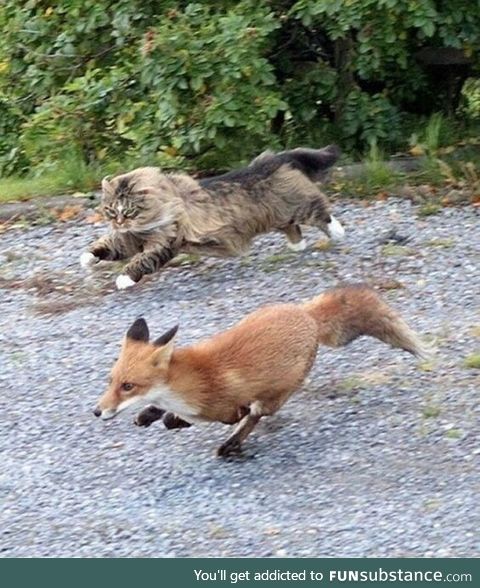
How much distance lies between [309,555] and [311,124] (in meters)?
7.04

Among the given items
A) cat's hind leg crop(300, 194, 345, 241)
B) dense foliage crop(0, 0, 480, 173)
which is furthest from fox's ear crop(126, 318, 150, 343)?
dense foliage crop(0, 0, 480, 173)

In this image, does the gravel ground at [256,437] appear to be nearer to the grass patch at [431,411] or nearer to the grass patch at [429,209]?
the grass patch at [431,411]

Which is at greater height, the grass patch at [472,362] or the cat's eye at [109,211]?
the cat's eye at [109,211]

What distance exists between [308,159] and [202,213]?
38.3 inches

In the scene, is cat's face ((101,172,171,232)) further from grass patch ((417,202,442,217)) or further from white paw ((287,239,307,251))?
grass patch ((417,202,442,217))

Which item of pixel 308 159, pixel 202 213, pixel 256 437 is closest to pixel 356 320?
pixel 256 437

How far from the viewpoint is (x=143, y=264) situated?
9.23 m

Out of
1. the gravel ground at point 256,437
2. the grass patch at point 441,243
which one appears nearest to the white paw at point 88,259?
the gravel ground at point 256,437

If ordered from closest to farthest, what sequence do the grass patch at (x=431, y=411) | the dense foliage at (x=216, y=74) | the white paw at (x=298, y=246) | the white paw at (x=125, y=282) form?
the grass patch at (x=431, y=411), the white paw at (x=125, y=282), the white paw at (x=298, y=246), the dense foliage at (x=216, y=74)

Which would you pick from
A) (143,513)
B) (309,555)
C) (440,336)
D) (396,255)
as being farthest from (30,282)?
(309,555)

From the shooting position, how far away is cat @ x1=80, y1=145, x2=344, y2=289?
30.6 feet

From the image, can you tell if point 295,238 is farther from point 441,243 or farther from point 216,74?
point 216,74

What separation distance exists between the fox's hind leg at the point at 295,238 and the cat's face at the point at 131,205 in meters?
0.97

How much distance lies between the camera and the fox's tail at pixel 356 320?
7129mm
